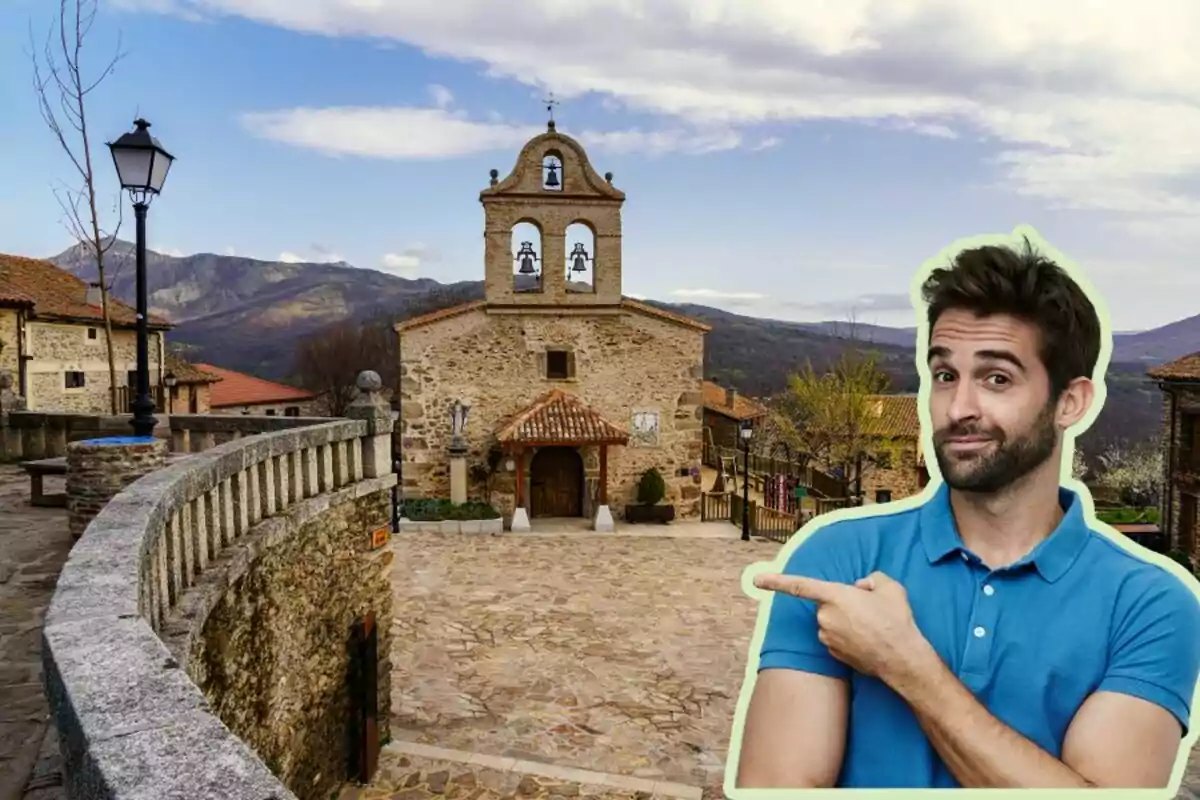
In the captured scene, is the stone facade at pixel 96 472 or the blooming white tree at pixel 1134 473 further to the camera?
the blooming white tree at pixel 1134 473

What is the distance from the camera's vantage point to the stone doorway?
69.4 feet

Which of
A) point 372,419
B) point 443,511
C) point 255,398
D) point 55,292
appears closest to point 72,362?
point 55,292

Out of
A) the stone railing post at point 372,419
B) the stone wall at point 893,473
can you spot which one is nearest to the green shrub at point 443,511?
the stone wall at point 893,473

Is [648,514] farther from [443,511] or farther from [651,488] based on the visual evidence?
[443,511]

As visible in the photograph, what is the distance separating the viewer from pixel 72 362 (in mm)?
21922

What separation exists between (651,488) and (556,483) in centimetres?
257

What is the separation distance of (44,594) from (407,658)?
5792mm

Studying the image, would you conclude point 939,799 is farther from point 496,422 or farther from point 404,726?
point 496,422

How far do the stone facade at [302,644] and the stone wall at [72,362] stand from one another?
15.1m

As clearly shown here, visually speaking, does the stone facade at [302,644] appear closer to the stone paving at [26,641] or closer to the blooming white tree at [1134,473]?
the stone paving at [26,641]

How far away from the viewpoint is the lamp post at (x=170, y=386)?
2343 cm

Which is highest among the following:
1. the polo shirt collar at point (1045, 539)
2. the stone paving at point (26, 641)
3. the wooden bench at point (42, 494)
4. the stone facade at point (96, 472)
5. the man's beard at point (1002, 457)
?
the man's beard at point (1002, 457)

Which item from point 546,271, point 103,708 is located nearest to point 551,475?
point 546,271

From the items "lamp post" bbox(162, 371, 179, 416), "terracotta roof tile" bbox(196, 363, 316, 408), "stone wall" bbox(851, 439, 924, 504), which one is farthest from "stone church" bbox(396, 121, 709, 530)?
"terracotta roof tile" bbox(196, 363, 316, 408)
